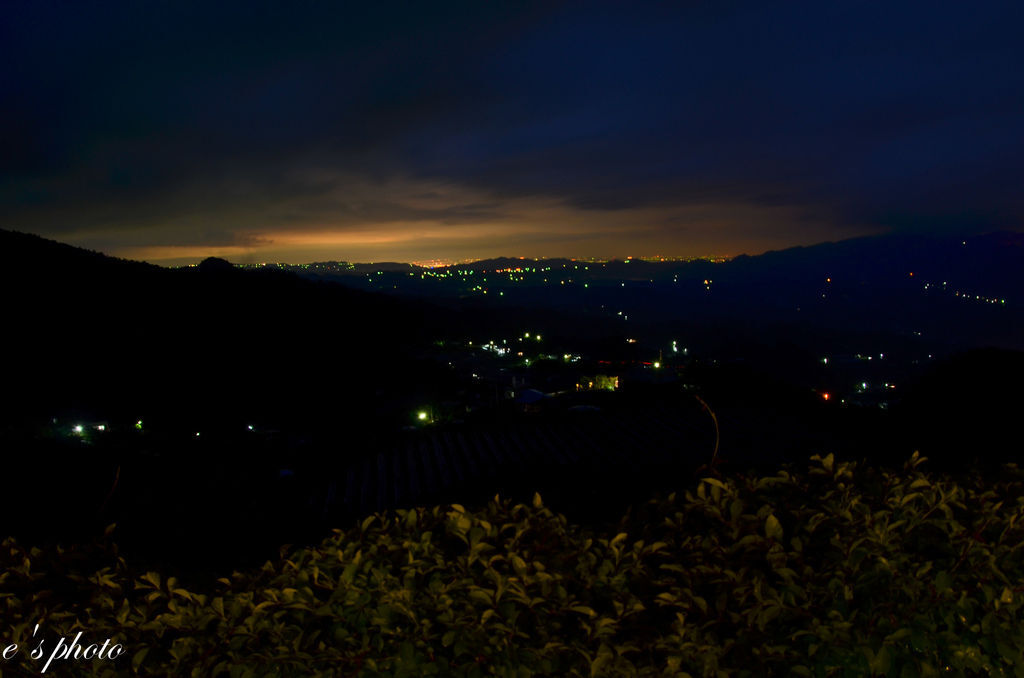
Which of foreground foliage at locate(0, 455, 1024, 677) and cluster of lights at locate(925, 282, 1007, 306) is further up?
cluster of lights at locate(925, 282, 1007, 306)

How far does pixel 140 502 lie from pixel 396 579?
5.03 meters

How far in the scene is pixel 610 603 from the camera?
7.03 ft

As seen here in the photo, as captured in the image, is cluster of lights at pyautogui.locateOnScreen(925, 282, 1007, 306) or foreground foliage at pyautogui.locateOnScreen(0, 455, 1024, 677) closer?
foreground foliage at pyautogui.locateOnScreen(0, 455, 1024, 677)

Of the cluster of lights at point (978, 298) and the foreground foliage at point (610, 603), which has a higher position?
the cluster of lights at point (978, 298)

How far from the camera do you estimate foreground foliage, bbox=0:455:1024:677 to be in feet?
5.89

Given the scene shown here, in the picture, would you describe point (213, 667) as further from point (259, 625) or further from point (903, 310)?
point (903, 310)

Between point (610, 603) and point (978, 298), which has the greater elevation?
point (978, 298)

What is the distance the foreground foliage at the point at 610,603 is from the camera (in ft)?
5.89

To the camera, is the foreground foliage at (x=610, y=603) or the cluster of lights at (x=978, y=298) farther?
the cluster of lights at (x=978, y=298)

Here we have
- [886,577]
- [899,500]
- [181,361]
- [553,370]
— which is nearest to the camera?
[886,577]

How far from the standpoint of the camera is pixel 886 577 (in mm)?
2037

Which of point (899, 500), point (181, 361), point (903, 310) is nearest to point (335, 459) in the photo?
point (899, 500)

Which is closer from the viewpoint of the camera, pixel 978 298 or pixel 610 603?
pixel 610 603

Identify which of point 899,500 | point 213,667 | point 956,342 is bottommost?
point 956,342
